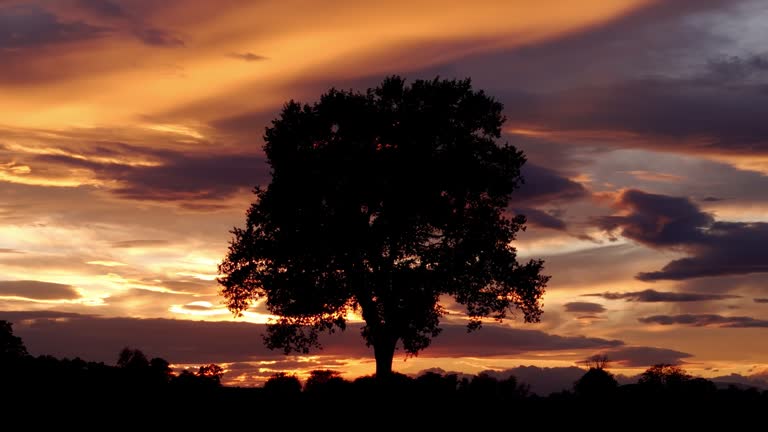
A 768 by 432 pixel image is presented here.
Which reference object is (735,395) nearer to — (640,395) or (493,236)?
(640,395)

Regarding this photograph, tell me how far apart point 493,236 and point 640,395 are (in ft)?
50.5

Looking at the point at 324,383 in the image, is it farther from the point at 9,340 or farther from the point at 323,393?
the point at 9,340

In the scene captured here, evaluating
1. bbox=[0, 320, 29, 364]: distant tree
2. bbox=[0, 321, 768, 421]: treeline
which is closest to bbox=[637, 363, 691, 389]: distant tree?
bbox=[0, 321, 768, 421]: treeline

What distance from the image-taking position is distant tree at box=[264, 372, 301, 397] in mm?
40078

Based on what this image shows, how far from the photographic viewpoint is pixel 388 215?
1998 inches

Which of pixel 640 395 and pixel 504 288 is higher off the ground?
pixel 504 288

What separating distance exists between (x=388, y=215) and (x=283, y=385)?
498 inches

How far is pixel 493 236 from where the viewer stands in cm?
5244

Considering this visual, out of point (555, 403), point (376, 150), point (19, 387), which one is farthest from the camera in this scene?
point (376, 150)

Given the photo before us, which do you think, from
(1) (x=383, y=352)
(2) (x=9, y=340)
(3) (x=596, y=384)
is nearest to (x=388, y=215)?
(1) (x=383, y=352)

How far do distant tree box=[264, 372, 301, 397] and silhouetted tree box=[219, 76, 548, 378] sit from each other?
7.45 m

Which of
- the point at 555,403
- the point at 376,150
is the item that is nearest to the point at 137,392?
the point at 555,403

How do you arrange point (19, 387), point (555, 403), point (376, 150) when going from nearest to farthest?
1. point (19, 387)
2. point (555, 403)
3. point (376, 150)

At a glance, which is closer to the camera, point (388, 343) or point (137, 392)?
point (137, 392)
